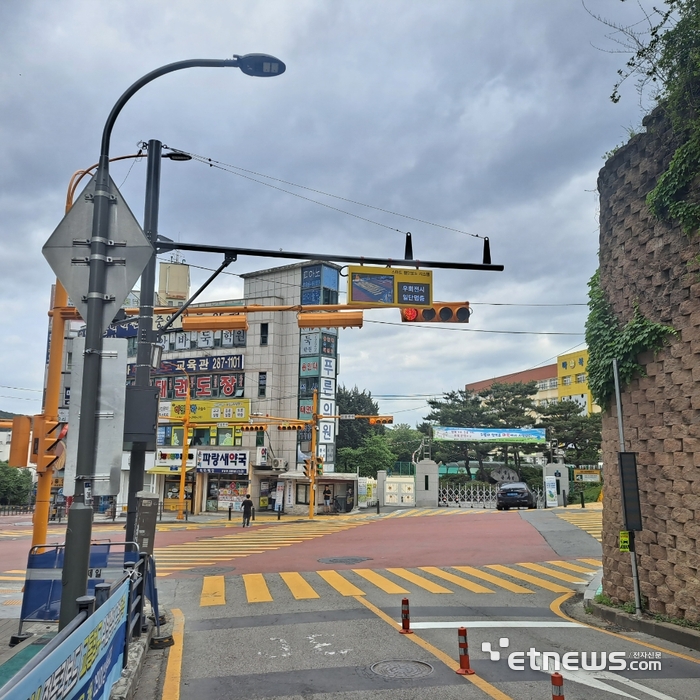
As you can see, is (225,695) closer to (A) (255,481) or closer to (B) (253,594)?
(B) (253,594)

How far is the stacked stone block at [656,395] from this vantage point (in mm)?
10648

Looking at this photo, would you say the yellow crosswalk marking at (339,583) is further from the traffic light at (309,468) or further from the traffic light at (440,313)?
the traffic light at (309,468)

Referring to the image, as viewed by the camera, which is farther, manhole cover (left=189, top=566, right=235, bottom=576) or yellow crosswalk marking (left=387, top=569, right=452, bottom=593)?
manhole cover (left=189, top=566, right=235, bottom=576)

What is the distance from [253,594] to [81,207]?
387 inches

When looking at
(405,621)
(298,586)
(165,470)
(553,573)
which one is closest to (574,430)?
(165,470)

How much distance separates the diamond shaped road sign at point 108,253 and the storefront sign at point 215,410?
4010 cm

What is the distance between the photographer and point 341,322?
13.4 meters

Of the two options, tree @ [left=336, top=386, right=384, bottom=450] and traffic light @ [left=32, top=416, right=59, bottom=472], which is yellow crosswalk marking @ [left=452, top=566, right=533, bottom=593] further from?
tree @ [left=336, top=386, right=384, bottom=450]

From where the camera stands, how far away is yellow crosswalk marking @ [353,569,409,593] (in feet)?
47.6

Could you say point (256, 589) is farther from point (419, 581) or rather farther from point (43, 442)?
point (43, 442)

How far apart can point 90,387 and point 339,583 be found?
10.5m

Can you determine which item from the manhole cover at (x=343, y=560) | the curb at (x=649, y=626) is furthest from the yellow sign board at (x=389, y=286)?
the manhole cover at (x=343, y=560)

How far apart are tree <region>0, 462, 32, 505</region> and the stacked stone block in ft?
216

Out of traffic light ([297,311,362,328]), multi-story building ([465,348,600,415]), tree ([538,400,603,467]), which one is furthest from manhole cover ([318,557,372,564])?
multi-story building ([465,348,600,415])
